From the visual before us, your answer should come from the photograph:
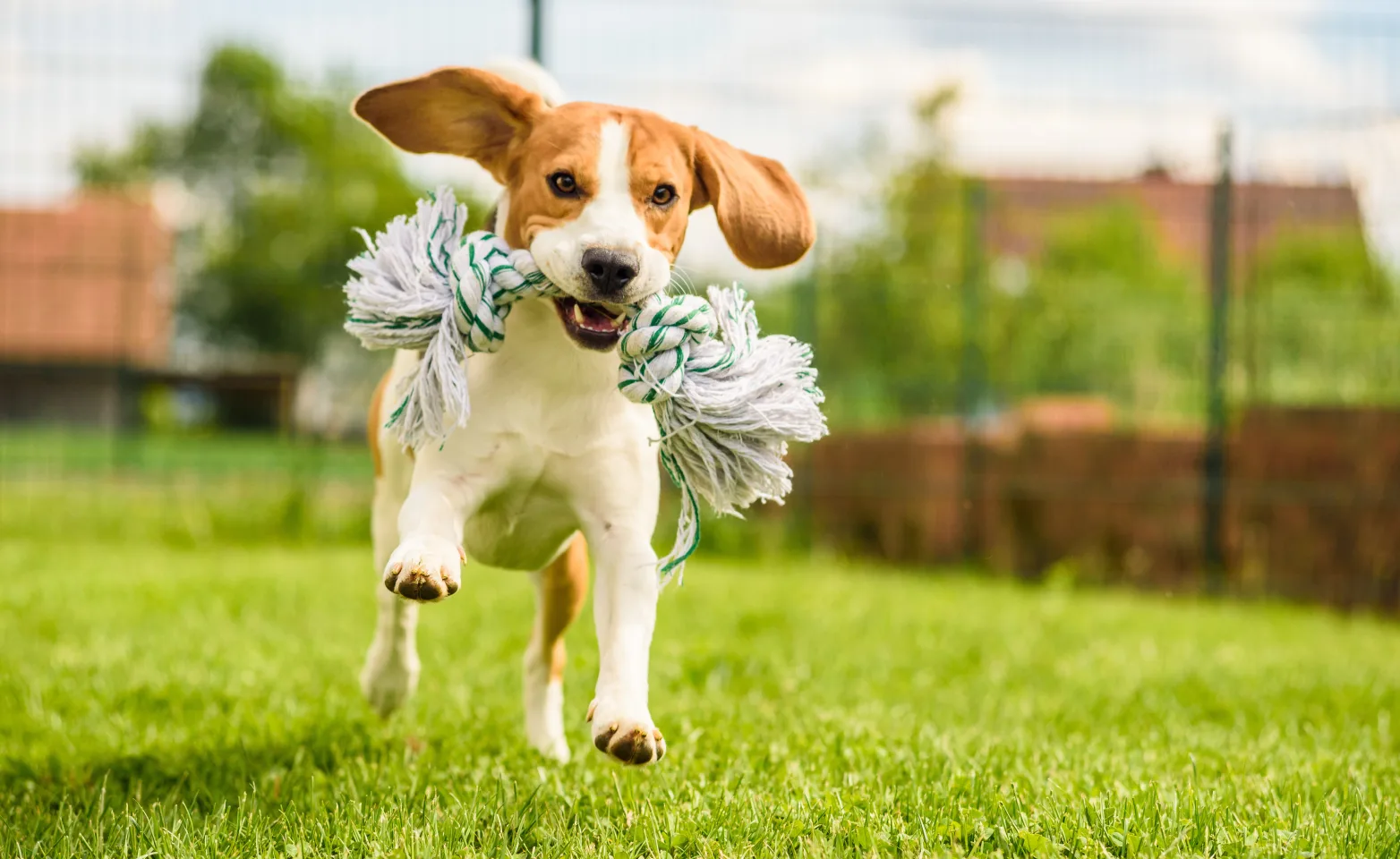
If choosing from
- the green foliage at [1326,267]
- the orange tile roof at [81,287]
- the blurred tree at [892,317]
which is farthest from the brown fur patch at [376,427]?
the orange tile roof at [81,287]

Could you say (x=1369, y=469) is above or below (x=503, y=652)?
above

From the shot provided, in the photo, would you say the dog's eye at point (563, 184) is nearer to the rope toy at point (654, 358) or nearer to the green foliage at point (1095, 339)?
the rope toy at point (654, 358)

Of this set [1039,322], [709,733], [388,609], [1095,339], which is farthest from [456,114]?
[1095,339]

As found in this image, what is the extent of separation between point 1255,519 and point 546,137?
7.37 metres

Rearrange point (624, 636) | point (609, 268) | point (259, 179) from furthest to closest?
point (259, 179) < point (624, 636) < point (609, 268)

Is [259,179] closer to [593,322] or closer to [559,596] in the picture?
[559,596]

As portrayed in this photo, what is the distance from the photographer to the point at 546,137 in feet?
8.32

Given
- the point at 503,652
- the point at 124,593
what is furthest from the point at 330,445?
the point at 503,652

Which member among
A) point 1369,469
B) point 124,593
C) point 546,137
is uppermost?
point 546,137

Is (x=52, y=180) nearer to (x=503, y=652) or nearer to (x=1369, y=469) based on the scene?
(x=503, y=652)

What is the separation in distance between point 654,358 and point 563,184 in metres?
0.37

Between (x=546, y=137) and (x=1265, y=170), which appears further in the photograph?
(x=1265, y=170)

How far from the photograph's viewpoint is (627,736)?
88.7 inches

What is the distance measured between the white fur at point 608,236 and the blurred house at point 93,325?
809 centimetres
